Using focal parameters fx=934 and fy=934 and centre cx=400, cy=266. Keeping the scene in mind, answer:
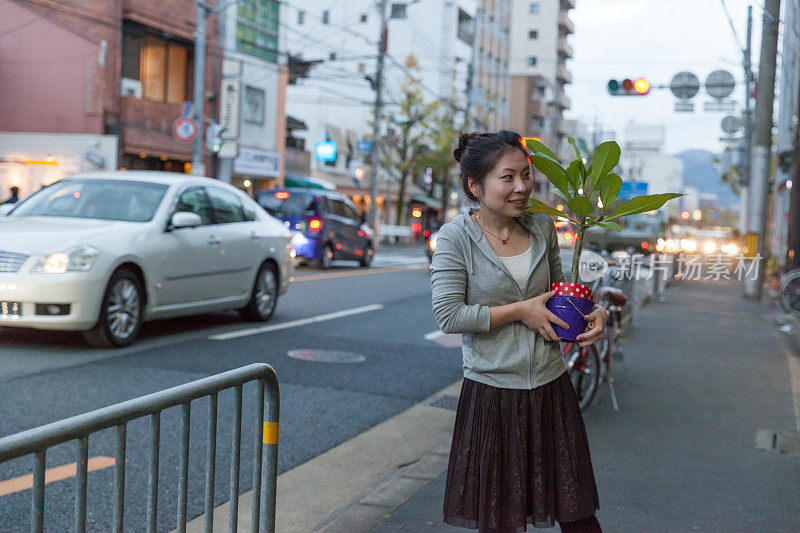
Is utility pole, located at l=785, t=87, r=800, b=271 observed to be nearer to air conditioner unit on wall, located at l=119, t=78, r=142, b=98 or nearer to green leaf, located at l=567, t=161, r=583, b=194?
green leaf, located at l=567, t=161, r=583, b=194

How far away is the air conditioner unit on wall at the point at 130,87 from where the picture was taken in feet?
90.0

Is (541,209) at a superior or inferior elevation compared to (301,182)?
inferior

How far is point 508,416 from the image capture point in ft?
10.00

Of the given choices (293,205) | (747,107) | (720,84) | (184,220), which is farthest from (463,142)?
(747,107)

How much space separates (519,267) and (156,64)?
27769 millimetres

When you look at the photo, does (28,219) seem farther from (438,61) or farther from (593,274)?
(438,61)

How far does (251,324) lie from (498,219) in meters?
7.96

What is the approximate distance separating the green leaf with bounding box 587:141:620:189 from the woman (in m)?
0.21

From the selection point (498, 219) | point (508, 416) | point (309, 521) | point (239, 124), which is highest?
point (239, 124)

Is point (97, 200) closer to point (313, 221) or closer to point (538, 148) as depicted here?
point (538, 148)

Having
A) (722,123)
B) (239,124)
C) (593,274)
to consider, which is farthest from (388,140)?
(593,274)

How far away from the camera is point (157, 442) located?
8.05 ft

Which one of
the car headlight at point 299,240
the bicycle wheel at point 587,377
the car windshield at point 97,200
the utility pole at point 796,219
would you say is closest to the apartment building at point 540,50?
the car headlight at point 299,240

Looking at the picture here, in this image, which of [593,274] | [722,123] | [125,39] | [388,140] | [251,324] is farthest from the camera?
[388,140]
